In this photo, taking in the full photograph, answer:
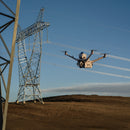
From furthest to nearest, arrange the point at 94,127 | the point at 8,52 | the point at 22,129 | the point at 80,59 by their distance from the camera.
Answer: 1. the point at 80,59
2. the point at 94,127
3. the point at 22,129
4. the point at 8,52

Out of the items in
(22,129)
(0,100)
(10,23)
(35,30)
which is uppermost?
(35,30)

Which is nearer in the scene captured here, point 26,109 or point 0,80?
point 0,80

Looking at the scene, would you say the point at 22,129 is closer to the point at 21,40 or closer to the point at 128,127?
the point at 128,127

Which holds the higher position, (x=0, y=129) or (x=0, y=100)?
(x=0, y=100)

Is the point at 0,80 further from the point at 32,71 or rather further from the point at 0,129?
the point at 32,71

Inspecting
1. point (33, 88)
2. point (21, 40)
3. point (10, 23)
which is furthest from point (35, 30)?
point (10, 23)

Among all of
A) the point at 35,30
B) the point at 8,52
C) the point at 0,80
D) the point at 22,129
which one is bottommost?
the point at 22,129

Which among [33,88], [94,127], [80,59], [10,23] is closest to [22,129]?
[94,127]

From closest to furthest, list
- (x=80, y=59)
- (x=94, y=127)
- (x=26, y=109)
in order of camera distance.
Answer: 1. (x=94, y=127)
2. (x=26, y=109)
3. (x=80, y=59)

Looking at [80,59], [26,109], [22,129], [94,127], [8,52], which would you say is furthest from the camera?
[80,59]
